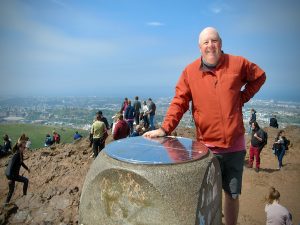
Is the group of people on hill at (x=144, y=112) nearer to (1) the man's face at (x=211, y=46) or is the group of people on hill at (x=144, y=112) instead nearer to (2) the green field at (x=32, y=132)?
(1) the man's face at (x=211, y=46)

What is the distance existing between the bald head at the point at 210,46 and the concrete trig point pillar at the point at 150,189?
1065 mm

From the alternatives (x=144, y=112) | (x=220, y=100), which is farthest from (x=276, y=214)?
(x=144, y=112)

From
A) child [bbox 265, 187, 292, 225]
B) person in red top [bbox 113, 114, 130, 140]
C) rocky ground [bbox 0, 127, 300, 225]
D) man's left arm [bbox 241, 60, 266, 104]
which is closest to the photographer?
man's left arm [bbox 241, 60, 266, 104]

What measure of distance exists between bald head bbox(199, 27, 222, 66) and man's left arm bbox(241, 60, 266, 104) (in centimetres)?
38

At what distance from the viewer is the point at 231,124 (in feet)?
10.5

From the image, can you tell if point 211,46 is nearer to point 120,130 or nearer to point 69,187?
point 69,187

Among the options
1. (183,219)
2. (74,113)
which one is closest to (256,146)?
(183,219)

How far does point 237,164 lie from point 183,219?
1.20 metres

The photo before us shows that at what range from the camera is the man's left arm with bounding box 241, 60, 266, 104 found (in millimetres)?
3393

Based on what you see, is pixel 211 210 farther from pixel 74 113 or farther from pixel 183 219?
pixel 74 113

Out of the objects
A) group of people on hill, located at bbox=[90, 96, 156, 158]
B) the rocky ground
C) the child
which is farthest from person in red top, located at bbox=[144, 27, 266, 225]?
group of people on hill, located at bbox=[90, 96, 156, 158]

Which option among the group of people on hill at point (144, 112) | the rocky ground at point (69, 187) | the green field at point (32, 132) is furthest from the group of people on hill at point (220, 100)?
the green field at point (32, 132)

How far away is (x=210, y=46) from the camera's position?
129 inches

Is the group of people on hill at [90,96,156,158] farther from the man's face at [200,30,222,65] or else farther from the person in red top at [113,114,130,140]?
the man's face at [200,30,222,65]
